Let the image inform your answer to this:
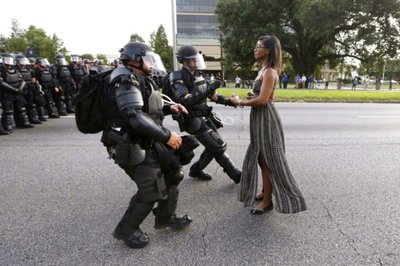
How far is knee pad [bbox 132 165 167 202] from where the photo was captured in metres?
2.55

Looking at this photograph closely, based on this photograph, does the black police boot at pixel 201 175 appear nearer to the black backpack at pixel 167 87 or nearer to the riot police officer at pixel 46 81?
the black backpack at pixel 167 87

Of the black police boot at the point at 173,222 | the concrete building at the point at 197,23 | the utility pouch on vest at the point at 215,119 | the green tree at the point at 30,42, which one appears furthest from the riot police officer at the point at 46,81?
the concrete building at the point at 197,23

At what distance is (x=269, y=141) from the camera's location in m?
3.08

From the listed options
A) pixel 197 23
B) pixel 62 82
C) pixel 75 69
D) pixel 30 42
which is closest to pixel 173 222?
pixel 62 82

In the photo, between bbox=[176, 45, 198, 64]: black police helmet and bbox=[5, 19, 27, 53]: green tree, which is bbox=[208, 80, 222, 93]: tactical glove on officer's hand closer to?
bbox=[176, 45, 198, 64]: black police helmet

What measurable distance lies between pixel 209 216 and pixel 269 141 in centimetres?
95

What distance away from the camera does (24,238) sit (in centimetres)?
280

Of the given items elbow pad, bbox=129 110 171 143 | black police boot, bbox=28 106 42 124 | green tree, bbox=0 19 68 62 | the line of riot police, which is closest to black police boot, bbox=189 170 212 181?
elbow pad, bbox=129 110 171 143

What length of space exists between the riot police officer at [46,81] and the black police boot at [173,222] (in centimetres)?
762

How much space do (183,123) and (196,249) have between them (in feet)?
5.58

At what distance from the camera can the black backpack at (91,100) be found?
2553 millimetres

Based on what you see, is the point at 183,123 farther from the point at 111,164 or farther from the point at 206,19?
the point at 206,19

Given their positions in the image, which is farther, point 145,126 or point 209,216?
point 209,216

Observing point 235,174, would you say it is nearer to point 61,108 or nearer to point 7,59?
point 7,59
